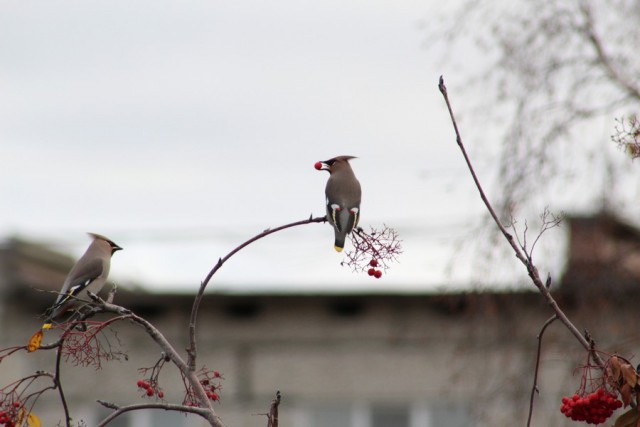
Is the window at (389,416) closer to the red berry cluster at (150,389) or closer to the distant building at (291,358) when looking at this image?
the distant building at (291,358)

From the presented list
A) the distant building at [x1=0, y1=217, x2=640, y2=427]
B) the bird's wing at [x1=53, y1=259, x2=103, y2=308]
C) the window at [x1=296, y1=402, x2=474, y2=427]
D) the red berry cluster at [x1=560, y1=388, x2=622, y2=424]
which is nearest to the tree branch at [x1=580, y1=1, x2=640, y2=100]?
the bird's wing at [x1=53, y1=259, x2=103, y2=308]

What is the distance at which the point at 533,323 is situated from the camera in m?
9.80

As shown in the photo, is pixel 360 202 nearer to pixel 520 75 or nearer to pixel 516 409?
pixel 520 75

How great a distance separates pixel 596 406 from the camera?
8.27 feet

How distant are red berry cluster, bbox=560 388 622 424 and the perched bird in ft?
2.59

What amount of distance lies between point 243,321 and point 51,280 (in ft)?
9.03

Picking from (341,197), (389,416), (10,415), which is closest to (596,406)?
(10,415)

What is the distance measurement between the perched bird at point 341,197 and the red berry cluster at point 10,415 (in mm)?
922

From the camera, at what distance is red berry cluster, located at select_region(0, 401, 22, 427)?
8.46 ft

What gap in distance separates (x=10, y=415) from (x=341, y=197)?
4.76 ft

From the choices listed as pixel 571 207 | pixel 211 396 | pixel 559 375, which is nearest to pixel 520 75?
pixel 571 207

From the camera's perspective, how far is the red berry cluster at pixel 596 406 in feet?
8.22

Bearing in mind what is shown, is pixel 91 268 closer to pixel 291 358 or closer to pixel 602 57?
pixel 602 57

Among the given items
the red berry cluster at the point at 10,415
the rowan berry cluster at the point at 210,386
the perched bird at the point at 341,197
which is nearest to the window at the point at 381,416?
the perched bird at the point at 341,197
